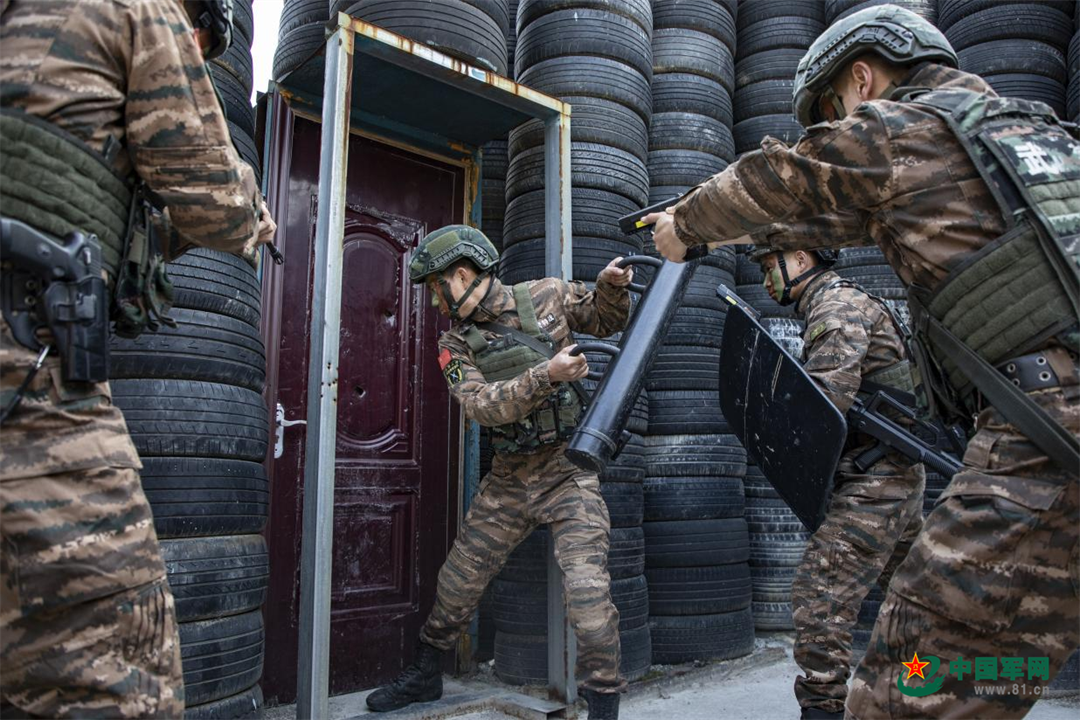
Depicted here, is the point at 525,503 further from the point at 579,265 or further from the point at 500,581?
the point at 579,265

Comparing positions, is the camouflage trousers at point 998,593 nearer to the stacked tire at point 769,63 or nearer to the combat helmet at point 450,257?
the combat helmet at point 450,257

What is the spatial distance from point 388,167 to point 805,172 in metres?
2.95

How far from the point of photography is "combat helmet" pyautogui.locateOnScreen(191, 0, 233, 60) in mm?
1931

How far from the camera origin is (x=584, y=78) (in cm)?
439

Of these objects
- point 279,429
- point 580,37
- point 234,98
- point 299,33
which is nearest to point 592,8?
point 580,37

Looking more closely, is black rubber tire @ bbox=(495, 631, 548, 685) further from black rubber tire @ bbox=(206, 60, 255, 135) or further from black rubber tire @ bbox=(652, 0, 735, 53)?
black rubber tire @ bbox=(652, 0, 735, 53)

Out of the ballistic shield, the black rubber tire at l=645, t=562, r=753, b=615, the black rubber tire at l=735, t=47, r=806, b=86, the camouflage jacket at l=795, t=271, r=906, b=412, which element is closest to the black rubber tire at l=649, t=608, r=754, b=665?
the black rubber tire at l=645, t=562, r=753, b=615

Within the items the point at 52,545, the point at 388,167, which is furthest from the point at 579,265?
the point at 52,545

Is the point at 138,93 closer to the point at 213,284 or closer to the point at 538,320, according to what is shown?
the point at 213,284

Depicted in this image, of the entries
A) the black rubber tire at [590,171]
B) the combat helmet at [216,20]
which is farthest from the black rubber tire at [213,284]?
the black rubber tire at [590,171]

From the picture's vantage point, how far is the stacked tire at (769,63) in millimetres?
5641

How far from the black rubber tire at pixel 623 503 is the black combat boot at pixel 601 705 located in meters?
1.00

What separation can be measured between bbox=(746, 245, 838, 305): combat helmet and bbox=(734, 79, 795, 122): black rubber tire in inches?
92.6

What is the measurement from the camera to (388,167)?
4.36 m
